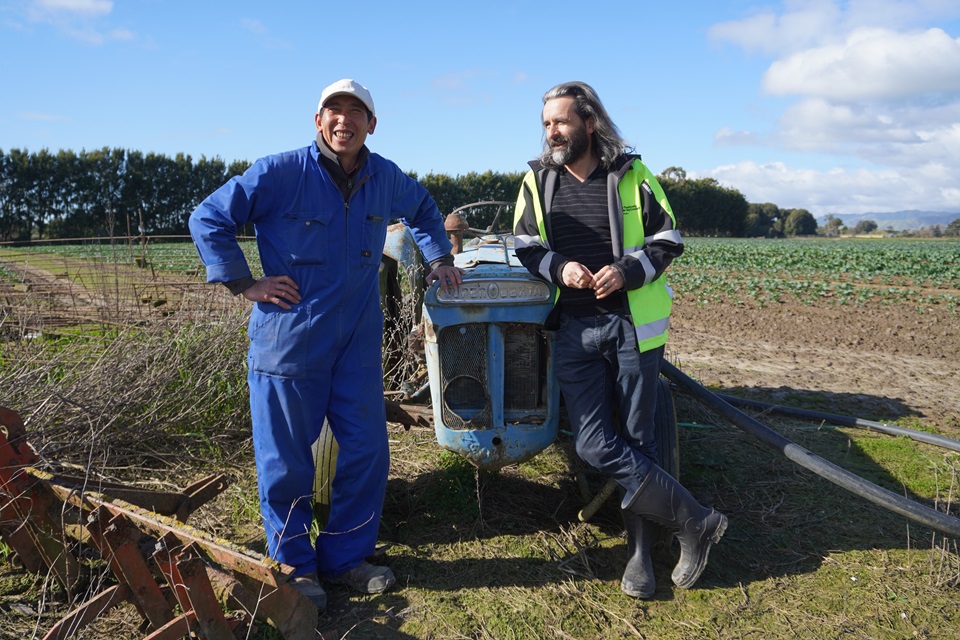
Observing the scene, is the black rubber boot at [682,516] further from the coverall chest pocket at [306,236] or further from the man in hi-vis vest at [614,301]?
the coverall chest pocket at [306,236]

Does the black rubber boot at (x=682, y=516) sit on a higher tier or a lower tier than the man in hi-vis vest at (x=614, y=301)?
lower

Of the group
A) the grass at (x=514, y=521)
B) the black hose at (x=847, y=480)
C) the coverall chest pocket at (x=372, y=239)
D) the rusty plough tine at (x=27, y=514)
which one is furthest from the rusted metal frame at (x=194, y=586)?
the black hose at (x=847, y=480)

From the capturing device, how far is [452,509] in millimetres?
3869

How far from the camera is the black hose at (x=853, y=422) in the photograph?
4.86 m

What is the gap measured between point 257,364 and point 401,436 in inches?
83.3

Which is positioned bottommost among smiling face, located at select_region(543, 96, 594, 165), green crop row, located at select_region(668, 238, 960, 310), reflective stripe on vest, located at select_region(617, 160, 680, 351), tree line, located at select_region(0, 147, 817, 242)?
green crop row, located at select_region(668, 238, 960, 310)

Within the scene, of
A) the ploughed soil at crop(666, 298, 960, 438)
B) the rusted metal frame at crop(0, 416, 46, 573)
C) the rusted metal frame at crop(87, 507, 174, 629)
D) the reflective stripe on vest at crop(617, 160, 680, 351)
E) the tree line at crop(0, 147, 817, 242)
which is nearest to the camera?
the rusted metal frame at crop(87, 507, 174, 629)

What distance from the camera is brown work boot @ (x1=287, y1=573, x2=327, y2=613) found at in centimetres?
294

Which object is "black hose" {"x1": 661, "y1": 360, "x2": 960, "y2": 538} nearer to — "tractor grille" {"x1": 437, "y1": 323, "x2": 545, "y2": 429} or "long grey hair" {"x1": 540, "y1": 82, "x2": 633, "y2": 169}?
"tractor grille" {"x1": 437, "y1": 323, "x2": 545, "y2": 429}

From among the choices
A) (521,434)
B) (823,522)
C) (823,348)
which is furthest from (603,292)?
(823,348)

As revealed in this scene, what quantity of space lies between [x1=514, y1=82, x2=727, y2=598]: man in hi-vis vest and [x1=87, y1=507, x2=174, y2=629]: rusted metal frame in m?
1.78

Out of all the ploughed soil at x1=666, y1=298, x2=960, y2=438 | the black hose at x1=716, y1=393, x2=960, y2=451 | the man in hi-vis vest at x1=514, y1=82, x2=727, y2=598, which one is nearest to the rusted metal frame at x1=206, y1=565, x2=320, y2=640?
the man in hi-vis vest at x1=514, y1=82, x2=727, y2=598

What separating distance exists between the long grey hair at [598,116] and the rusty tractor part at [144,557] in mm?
2150

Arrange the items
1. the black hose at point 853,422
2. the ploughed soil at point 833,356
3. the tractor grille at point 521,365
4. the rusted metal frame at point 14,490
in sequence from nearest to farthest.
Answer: the rusted metal frame at point 14,490 < the tractor grille at point 521,365 < the black hose at point 853,422 < the ploughed soil at point 833,356
